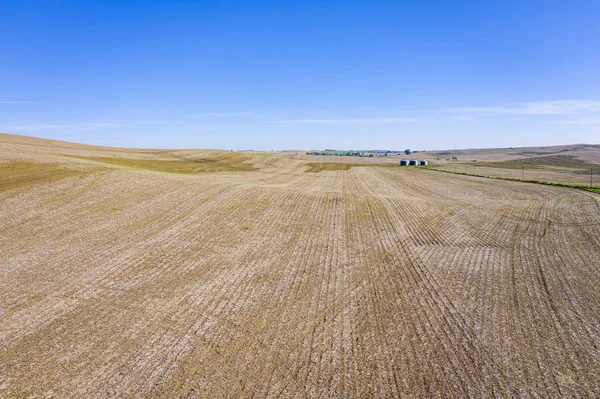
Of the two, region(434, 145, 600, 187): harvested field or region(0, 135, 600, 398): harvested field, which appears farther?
region(434, 145, 600, 187): harvested field

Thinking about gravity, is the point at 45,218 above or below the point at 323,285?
above

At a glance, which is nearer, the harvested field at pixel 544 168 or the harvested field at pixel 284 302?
the harvested field at pixel 284 302

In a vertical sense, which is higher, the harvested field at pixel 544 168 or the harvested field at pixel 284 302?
the harvested field at pixel 544 168

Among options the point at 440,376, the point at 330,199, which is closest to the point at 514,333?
the point at 440,376

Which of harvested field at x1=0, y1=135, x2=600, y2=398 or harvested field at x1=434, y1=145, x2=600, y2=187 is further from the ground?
harvested field at x1=434, y1=145, x2=600, y2=187

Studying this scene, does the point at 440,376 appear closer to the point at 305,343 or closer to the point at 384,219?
the point at 305,343

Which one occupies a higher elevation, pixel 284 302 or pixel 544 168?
pixel 544 168

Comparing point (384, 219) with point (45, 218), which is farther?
point (384, 219)

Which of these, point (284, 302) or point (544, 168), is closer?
point (284, 302)
